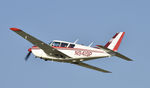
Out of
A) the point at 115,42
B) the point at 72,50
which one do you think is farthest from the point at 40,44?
the point at 115,42

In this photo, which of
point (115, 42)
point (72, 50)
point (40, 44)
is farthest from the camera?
point (72, 50)

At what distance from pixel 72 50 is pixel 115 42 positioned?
4047 mm

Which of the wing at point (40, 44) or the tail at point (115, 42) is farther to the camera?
the tail at point (115, 42)

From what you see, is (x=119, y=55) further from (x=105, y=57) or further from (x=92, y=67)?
(x=92, y=67)

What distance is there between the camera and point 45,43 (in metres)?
31.6

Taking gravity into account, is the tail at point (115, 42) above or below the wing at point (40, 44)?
above

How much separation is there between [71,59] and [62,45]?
1.62m

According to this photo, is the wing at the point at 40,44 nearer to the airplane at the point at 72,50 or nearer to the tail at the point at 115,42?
the airplane at the point at 72,50

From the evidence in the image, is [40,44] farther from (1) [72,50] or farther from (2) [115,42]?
(2) [115,42]

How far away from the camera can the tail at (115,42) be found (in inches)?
1244

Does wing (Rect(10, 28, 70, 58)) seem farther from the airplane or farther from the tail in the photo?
the tail

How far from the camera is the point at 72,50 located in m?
32.1

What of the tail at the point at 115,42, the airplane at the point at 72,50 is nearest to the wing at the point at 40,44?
the airplane at the point at 72,50

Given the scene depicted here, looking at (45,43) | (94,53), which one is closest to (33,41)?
(45,43)
